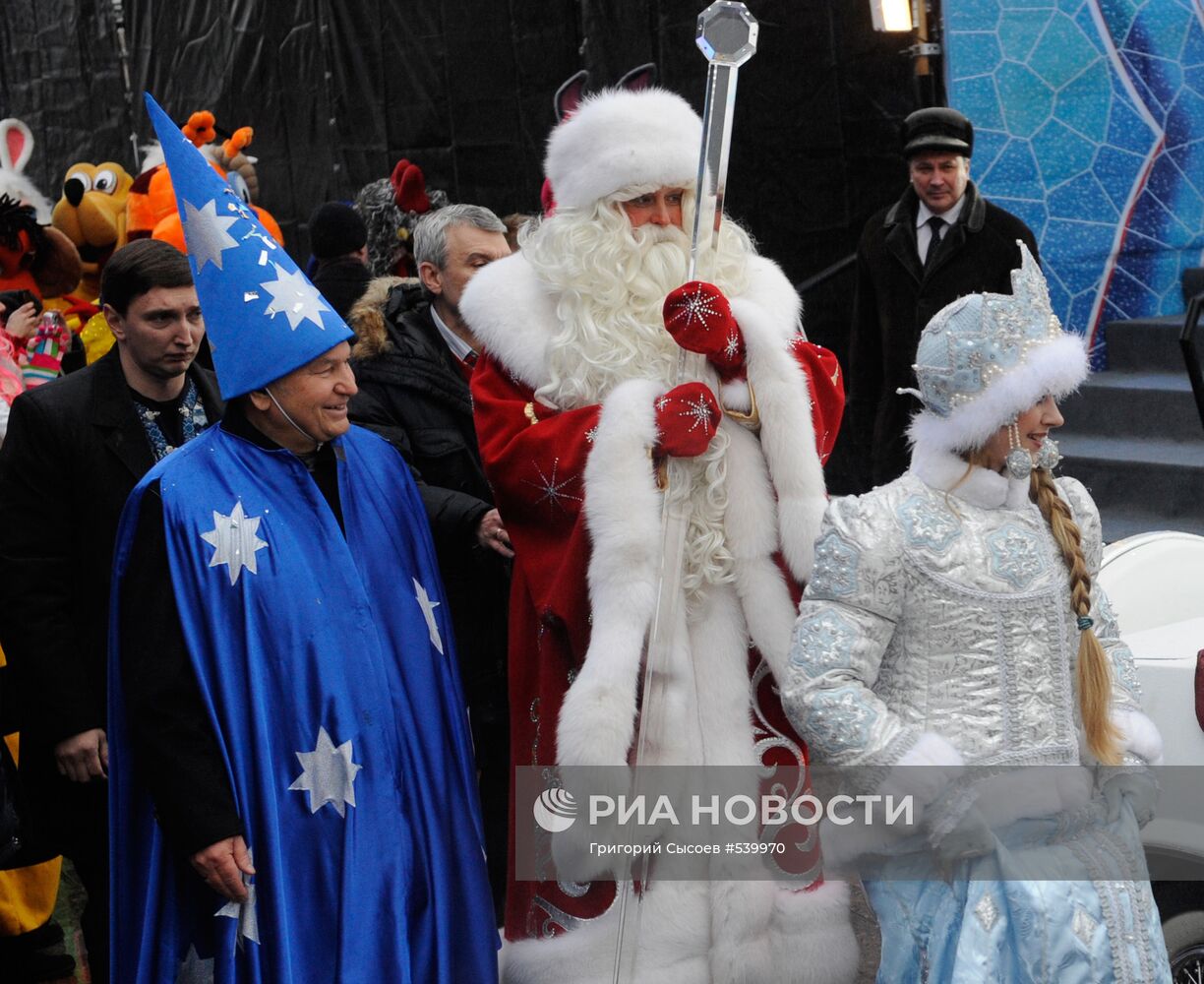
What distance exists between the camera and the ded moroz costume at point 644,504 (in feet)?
12.3

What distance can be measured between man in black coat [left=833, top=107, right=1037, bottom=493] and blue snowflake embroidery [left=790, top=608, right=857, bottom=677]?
3.69m

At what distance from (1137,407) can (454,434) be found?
4669 millimetres

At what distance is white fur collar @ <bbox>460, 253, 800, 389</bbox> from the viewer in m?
4.08

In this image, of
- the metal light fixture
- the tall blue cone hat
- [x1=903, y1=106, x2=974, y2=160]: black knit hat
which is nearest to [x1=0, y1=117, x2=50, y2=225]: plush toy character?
the metal light fixture

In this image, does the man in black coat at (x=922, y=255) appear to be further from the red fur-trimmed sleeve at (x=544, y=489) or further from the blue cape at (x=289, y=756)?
the blue cape at (x=289, y=756)

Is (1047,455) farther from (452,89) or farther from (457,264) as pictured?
(452,89)

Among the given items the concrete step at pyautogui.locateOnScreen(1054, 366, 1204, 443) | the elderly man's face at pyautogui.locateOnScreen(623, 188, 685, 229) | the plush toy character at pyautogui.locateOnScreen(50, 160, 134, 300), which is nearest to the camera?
the elderly man's face at pyautogui.locateOnScreen(623, 188, 685, 229)

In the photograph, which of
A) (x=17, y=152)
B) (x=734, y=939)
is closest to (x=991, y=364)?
(x=734, y=939)

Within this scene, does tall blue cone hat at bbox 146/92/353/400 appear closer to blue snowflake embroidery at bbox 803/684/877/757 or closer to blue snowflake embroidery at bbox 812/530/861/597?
blue snowflake embroidery at bbox 812/530/861/597

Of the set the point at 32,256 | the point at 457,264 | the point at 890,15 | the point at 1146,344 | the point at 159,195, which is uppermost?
the point at 159,195

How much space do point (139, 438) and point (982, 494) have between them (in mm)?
2181

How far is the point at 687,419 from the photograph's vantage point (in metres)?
3.76

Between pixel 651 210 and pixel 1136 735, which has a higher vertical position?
pixel 651 210

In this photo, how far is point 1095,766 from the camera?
3104 mm
